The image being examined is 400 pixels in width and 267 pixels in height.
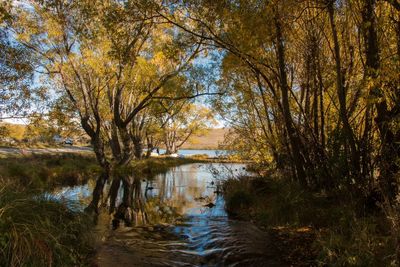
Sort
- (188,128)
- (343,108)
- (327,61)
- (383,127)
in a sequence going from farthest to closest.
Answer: (188,128), (327,61), (343,108), (383,127)

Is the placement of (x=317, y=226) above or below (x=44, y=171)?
below

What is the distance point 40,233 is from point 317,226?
6245 millimetres

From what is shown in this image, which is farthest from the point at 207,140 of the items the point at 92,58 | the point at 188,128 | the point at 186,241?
the point at 186,241

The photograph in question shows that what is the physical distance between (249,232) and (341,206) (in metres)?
2.40

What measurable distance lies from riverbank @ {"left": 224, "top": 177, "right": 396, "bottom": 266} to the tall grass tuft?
4212mm

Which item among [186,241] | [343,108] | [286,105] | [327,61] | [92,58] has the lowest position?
[186,241]

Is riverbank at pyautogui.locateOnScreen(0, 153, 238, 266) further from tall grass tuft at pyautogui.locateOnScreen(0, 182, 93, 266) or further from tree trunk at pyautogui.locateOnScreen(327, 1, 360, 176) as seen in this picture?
tree trunk at pyautogui.locateOnScreen(327, 1, 360, 176)

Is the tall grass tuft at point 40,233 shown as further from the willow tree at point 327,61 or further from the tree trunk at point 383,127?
the tree trunk at point 383,127

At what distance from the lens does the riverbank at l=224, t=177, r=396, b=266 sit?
549 centimetres

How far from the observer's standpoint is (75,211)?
7.32 m

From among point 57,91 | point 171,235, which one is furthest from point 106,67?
point 171,235

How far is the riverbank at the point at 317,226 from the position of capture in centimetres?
549

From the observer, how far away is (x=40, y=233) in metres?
5.35

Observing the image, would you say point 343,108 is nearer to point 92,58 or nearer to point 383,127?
point 383,127
